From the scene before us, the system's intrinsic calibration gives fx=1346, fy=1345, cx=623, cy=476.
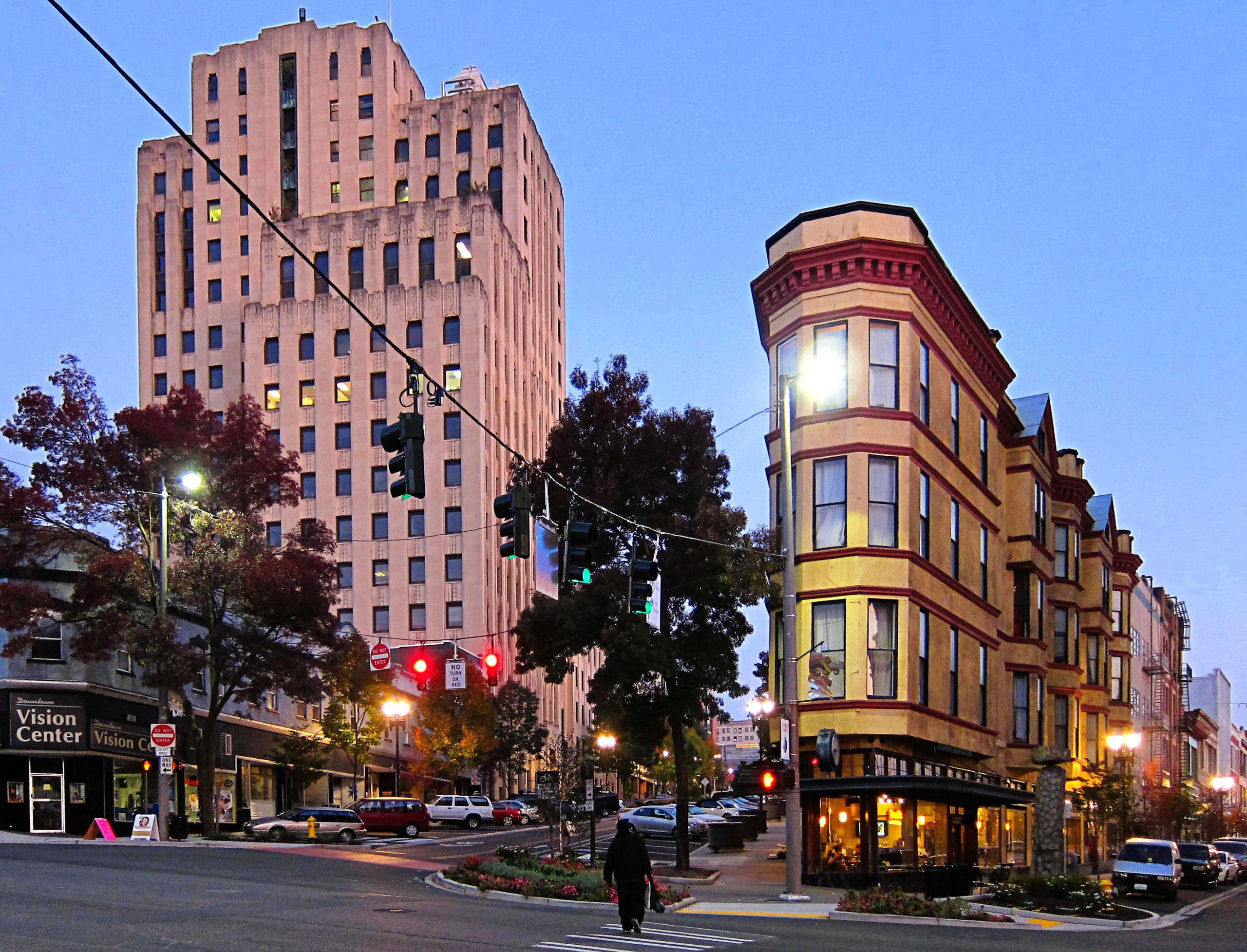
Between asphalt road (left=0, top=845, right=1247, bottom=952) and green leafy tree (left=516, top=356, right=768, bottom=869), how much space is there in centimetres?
1121

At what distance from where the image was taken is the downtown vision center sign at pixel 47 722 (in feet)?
148


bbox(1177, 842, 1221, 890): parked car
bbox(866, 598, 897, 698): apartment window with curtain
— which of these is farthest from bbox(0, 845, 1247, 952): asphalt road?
bbox(1177, 842, 1221, 890): parked car

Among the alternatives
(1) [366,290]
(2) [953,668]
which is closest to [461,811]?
(2) [953,668]

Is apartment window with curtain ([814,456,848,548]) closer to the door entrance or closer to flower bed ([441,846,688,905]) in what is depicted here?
flower bed ([441,846,688,905])

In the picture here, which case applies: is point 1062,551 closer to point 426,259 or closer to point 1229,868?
point 1229,868

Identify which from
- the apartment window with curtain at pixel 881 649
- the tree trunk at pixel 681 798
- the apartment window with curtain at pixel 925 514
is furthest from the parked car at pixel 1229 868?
the tree trunk at pixel 681 798

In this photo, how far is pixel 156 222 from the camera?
112m

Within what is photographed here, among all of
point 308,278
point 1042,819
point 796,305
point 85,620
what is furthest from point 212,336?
point 1042,819

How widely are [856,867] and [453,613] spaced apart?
65.1 metres

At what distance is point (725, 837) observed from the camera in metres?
50.0

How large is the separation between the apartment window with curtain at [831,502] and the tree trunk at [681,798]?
7450mm

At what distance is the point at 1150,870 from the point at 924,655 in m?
9.74

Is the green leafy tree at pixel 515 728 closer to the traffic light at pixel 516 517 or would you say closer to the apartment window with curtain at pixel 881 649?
the apartment window with curtain at pixel 881 649

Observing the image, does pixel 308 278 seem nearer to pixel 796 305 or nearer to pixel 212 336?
pixel 212 336
